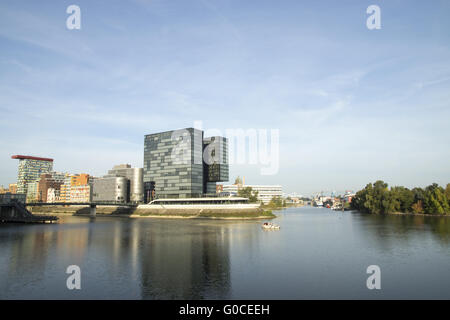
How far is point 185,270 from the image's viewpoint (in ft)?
150

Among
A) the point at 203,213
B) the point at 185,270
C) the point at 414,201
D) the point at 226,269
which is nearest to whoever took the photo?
the point at 185,270

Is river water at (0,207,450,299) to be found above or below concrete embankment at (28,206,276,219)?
above

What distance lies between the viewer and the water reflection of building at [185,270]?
35.9 metres

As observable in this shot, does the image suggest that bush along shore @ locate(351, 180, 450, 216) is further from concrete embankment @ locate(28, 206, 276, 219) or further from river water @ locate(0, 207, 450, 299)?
river water @ locate(0, 207, 450, 299)

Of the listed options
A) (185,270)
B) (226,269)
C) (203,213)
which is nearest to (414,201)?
(203,213)


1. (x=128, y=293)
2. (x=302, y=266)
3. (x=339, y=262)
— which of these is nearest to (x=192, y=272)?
(x=128, y=293)

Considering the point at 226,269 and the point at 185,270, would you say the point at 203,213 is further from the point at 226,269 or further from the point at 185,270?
the point at 185,270

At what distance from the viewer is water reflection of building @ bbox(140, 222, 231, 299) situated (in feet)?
118

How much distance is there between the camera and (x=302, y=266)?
159 ft

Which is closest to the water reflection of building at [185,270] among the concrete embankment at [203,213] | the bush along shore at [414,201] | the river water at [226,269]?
the river water at [226,269]

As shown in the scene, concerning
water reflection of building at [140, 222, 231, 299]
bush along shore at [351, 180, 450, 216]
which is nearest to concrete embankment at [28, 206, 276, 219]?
bush along shore at [351, 180, 450, 216]

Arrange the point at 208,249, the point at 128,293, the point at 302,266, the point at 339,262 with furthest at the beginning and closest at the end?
the point at 208,249
the point at 339,262
the point at 302,266
the point at 128,293
